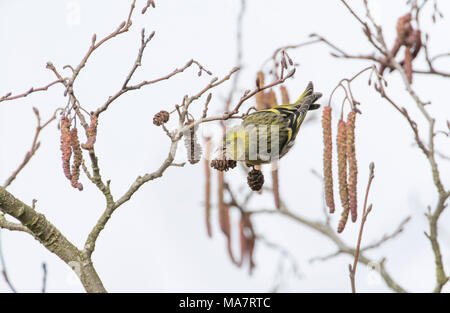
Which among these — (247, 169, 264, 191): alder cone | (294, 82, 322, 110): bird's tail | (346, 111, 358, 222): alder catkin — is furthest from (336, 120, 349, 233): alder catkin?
(294, 82, 322, 110): bird's tail

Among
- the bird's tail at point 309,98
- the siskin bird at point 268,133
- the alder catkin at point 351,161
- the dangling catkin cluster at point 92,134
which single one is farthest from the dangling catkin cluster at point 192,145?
the bird's tail at point 309,98

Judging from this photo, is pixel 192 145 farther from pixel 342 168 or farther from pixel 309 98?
pixel 309 98

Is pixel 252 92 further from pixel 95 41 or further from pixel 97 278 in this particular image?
pixel 97 278

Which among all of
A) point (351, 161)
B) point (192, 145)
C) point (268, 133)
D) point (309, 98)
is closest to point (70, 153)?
point (192, 145)

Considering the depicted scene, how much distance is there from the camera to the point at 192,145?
1.86 m

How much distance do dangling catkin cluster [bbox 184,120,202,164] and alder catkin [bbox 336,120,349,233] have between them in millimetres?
583

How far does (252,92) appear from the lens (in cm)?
177

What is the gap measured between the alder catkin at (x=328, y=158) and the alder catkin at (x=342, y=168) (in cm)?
6

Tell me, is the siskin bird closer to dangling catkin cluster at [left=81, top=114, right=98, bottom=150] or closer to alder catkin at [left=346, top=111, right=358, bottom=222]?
alder catkin at [left=346, top=111, right=358, bottom=222]

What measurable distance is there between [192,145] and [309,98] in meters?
1.41

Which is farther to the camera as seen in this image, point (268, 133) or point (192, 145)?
point (268, 133)

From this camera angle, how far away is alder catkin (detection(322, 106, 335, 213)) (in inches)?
85.4
